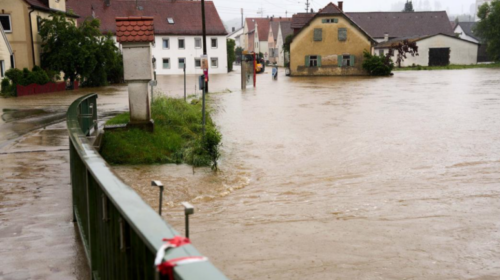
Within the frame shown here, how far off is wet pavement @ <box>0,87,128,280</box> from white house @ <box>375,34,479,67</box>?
64139 mm

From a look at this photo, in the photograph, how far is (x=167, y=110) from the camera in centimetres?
1638

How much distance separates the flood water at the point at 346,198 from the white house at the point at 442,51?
53.7 m

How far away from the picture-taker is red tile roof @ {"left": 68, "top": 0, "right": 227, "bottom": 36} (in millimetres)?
66000

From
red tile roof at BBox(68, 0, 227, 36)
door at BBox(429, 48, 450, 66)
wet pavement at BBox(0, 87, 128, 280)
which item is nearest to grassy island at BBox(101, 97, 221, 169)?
wet pavement at BBox(0, 87, 128, 280)

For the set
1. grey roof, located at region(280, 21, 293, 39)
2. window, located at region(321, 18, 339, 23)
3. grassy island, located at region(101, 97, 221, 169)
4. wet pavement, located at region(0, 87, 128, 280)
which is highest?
grey roof, located at region(280, 21, 293, 39)

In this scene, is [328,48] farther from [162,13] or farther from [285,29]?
[285,29]

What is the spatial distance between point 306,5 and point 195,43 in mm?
39194

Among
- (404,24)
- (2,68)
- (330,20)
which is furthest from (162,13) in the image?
(404,24)

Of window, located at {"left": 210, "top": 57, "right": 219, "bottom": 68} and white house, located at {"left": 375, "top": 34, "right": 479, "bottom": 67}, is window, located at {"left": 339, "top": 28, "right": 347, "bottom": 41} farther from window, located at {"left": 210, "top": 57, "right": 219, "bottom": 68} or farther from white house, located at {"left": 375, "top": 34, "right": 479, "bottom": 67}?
window, located at {"left": 210, "top": 57, "right": 219, "bottom": 68}

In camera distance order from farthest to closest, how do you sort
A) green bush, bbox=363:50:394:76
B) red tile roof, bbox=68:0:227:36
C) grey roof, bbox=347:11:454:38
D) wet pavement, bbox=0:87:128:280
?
1. grey roof, bbox=347:11:454:38
2. red tile roof, bbox=68:0:227:36
3. green bush, bbox=363:50:394:76
4. wet pavement, bbox=0:87:128:280

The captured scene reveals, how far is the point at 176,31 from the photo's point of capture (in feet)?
220

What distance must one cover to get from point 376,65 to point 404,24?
38.8m

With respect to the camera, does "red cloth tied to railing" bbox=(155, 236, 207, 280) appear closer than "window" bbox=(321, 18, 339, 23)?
Yes

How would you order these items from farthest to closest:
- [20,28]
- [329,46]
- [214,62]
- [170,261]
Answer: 1. [214,62]
2. [329,46]
3. [20,28]
4. [170,261]
